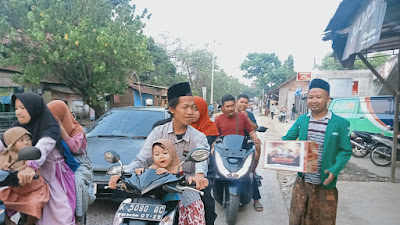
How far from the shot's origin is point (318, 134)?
2572 millimetres

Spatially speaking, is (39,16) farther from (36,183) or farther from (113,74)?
(36,183)

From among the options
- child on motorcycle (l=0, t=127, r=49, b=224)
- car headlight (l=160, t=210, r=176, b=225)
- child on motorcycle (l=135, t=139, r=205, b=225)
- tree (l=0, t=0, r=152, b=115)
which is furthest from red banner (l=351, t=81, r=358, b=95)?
child on motorcycle (l=0, t=127, r=49, b=224)

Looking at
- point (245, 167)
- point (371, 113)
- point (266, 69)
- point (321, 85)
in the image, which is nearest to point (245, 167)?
point (245, 167)

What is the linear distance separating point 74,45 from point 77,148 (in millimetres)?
9901

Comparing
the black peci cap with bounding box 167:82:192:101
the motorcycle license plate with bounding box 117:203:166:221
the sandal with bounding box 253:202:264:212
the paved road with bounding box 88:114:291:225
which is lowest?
the paved road with bounding box 88:114:291:225

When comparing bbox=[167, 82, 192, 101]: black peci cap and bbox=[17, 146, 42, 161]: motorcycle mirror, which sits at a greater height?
bbox=[167, 82, 192, 101]: black peci cap

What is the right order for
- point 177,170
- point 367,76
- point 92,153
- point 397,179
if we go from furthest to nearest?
point 367,76 < point 397,179 < point 92,153 < point 177,170

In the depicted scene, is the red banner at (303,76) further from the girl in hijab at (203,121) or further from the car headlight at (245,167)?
the girl in hijab at (203,121)

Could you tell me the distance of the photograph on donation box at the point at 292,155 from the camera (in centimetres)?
234

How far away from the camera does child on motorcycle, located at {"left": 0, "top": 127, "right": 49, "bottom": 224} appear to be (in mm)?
2109

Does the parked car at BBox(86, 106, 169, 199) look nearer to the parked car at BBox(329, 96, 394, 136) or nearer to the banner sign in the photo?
the banner sign

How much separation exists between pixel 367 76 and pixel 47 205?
74.2ft

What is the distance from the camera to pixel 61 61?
10977mm

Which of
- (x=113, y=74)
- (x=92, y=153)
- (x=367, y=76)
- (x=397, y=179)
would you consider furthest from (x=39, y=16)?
(x=367, y=76)
